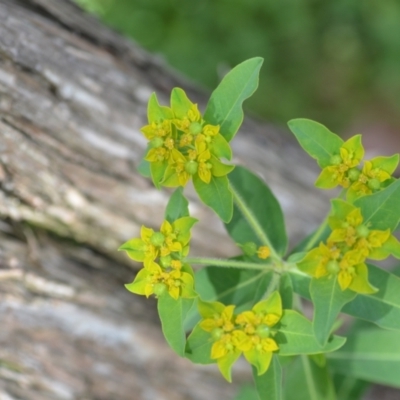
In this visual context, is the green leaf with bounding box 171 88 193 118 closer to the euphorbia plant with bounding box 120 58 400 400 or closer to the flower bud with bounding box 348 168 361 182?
the euphorbia plant with bounding box 120 58 400 400

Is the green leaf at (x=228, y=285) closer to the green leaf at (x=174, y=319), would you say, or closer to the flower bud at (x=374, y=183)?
the green leaf at (x=174, y=319)

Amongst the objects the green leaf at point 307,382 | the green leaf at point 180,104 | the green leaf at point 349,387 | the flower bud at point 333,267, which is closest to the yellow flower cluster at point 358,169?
the flower bud at point 333,267

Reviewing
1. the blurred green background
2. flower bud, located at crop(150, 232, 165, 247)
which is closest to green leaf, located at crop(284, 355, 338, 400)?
flower bud, located at crop(150, 232, 165, 247)

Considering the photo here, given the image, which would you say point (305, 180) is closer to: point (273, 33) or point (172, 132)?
point (172, 132)

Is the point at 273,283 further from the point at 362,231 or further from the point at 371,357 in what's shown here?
the point at 371,357

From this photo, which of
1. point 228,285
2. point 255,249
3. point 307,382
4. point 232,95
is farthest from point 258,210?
point 307,382

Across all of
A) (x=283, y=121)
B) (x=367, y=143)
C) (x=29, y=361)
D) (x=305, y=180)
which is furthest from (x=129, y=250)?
(x=367, y=143)

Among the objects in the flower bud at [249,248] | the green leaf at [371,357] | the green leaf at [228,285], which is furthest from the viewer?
the green leaf at [371,357]
